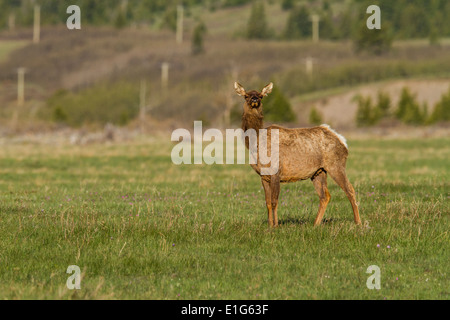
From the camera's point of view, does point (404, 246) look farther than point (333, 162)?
No

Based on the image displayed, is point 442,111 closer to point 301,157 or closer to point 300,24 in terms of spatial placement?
point 301,157

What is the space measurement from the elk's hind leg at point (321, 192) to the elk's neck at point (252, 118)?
1.70 m

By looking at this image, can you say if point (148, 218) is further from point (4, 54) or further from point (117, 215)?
point (4, 54)

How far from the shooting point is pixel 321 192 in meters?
12.0

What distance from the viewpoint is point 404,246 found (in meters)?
10.5

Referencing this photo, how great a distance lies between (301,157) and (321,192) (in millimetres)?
924

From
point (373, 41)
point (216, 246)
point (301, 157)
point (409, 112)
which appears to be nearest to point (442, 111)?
point (409, 112)

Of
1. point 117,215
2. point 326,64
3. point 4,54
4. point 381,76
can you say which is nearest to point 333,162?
point 117,215

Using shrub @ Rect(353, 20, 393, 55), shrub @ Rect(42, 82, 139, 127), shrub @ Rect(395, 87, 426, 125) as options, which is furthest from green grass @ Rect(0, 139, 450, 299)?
shrub @ Rect(353, 20, 393, 55)

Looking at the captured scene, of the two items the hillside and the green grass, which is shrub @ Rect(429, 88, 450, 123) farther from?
the green grass
